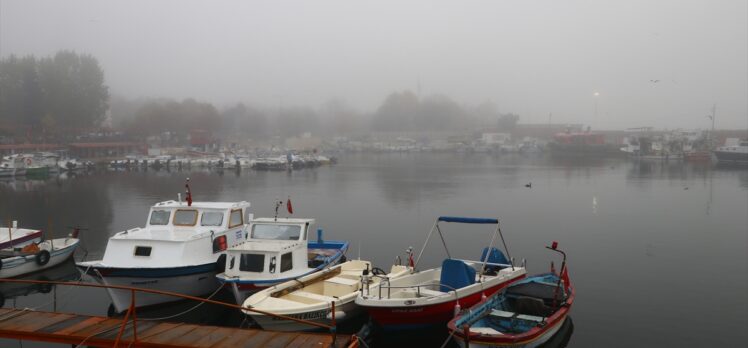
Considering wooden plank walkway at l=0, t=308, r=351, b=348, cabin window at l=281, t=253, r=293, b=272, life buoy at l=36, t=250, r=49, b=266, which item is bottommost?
life buoy at l=36, t=250, r=49, b=266

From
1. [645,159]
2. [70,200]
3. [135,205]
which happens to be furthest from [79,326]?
[645,159]

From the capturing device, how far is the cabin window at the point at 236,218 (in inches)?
729

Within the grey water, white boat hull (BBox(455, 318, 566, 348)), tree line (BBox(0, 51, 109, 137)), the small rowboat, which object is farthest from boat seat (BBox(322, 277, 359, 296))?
tree line (BBox(0, 51, 109, 137))

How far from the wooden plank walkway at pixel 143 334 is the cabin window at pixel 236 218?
29.0 ft

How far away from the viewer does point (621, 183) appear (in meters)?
59.1

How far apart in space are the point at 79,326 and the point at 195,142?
12106cm

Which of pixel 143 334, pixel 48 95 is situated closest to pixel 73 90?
pixel 48 95

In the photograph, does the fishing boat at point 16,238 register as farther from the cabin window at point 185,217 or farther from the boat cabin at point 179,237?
the cabin window at point 185,217

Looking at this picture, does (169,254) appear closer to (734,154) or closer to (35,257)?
(35,257)

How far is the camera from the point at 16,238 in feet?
68.8

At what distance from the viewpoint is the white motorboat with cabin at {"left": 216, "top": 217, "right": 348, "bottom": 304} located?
14727 mm

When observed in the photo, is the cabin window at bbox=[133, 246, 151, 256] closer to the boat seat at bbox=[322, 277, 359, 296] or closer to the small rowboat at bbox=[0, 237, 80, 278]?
the boat seat at bbox=[322, 277, 359, 296]

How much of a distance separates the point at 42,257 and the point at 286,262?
10570mm

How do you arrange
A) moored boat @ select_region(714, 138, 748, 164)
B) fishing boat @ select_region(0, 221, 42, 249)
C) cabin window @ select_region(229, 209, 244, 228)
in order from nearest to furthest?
cabin window @ select_region(229, 209, 244, 228) < fishing boat @ select_region(0, 221, 42, 249) < moored boat @ select_region(714, 138, 748, 164)
